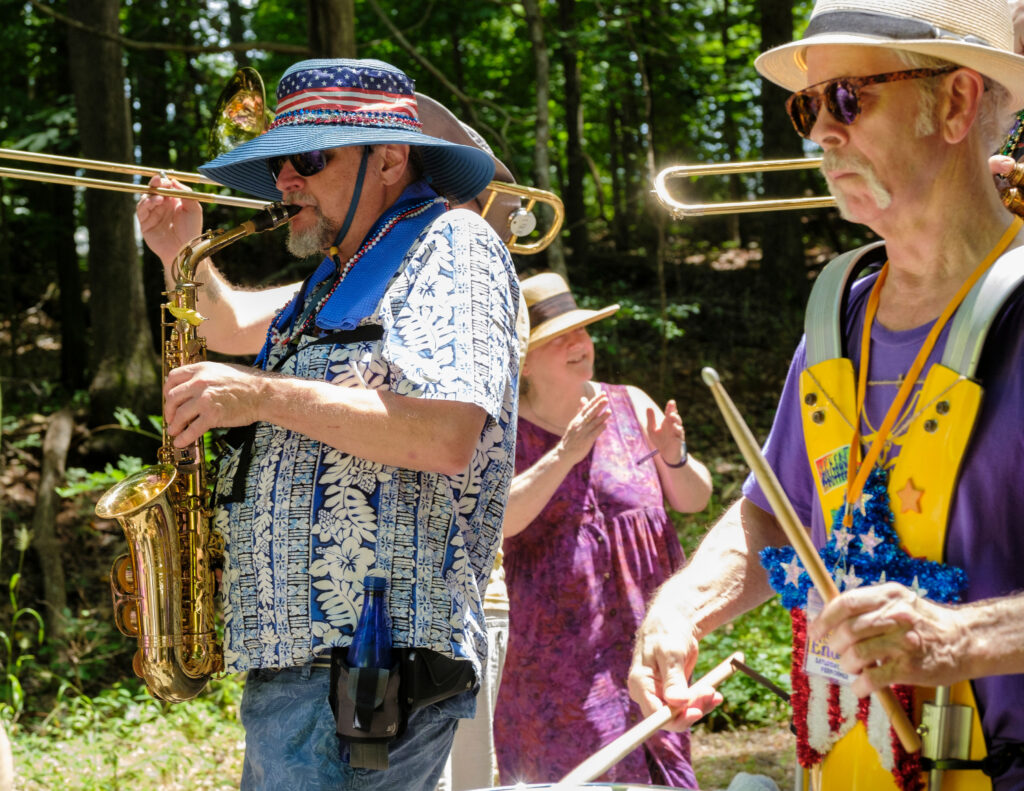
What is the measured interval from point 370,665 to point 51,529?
6.29 meters

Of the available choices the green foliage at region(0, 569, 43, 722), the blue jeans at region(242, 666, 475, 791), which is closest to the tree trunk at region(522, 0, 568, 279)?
the green foliage at region(0, 569, 43, 722)

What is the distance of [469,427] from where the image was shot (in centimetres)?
237

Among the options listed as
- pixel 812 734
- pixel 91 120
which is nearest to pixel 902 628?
pixel 812 734

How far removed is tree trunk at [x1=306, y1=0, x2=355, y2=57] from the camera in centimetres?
640

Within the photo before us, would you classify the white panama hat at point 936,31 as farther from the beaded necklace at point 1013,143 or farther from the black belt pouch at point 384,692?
the black belt pouch at point 384,692

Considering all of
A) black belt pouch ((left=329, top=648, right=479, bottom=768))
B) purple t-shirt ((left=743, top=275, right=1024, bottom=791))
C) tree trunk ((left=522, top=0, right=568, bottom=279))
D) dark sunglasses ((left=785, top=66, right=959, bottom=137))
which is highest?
tree trunk ((left=522, top=0, right=568, bottom=279))

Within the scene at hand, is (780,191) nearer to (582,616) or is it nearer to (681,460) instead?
(681,460)

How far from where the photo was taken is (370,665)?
225cm

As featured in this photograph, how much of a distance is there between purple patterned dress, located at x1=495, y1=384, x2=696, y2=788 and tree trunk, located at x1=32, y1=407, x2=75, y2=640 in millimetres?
4412

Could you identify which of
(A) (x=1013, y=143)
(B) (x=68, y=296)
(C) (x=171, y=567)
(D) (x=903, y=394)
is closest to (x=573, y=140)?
(B) (x=68, y=296)

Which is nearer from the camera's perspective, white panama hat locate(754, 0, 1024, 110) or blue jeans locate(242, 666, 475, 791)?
white panama hat locate(754, 0, 1024, 110)

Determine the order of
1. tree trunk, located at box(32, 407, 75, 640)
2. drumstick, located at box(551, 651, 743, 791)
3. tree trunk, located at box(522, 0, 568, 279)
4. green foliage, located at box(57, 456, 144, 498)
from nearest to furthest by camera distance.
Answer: drumstick, located at box(551, 651, 743, 791) < green foliage, located at box(57, 456, 144, 498) < tree trunk, located at box(32, 407, 75, 640) < tree trunk, located at box(522, 0, 568, 279)

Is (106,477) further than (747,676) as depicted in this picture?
Yes

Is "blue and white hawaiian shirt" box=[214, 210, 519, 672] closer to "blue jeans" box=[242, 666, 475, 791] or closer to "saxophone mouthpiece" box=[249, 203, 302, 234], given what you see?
"blue jeans" box=[242, 666, 475, 791]
